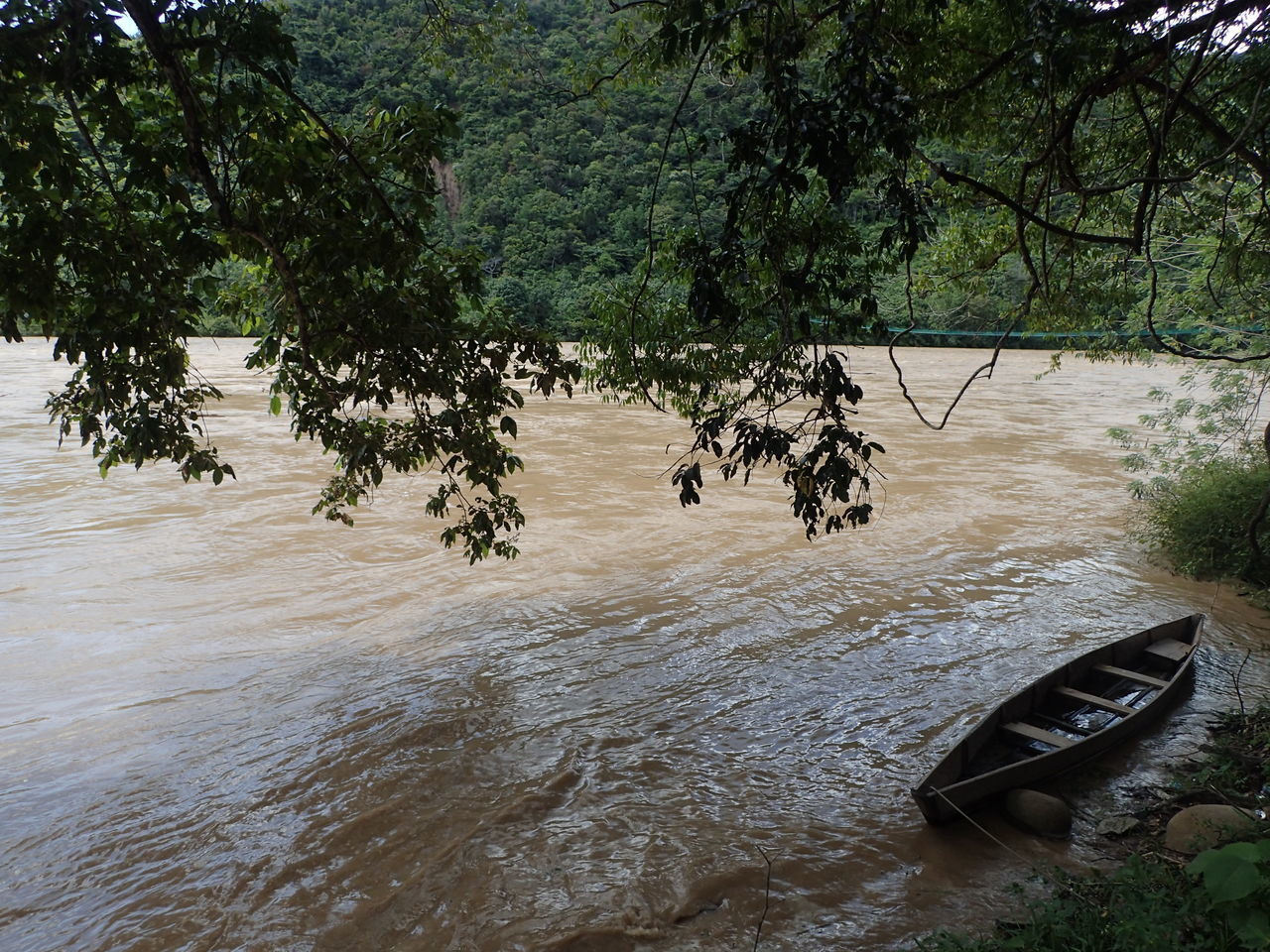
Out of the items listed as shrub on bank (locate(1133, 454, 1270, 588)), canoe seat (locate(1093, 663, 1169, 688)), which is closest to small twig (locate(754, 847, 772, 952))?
canoe seat (locate(1093, 663, 1169, 688))

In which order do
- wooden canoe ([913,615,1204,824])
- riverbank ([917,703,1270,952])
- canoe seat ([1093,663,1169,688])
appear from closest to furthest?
1. riverbank ([917,703,1270,952])
2. wooden canoe ([913,615,1204,824])
3. canoe seat ([1093,663,1169,688])

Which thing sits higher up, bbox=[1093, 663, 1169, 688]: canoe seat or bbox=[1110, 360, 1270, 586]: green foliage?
bbox=[1110, 360, 1270, 586]: green foliage

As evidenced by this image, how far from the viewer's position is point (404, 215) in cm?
388

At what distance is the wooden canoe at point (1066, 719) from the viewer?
189 inches

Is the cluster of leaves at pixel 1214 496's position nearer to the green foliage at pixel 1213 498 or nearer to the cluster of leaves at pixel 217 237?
the green foliage at pixel 1213 498

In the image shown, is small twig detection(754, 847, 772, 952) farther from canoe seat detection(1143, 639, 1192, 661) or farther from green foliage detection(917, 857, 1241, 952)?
canoe seat detection(1143, 639, 1192, 661)

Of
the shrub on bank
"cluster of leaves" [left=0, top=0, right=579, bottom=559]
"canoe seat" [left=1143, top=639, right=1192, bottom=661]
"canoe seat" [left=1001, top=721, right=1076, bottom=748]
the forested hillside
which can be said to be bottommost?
"canoe seat" [left=1001, top=721, right=1076, bottom=748]

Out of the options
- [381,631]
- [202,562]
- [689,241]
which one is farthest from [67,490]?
[689,241]

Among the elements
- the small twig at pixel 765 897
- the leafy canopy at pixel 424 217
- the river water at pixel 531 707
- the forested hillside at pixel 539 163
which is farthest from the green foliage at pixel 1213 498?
the forested hillside at pixel 539 163

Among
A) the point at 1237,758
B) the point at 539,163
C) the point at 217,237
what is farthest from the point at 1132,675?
the point at 539,163

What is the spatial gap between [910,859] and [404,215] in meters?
4.00

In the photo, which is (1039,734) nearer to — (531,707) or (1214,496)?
(531,707)

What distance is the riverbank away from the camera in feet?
7.82

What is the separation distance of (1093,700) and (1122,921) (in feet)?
9.40
